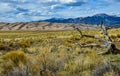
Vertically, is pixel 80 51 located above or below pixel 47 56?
below

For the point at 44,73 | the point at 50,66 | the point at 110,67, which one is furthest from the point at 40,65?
the point at 110,67

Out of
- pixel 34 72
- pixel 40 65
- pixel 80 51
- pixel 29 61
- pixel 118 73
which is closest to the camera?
pixel 118 73

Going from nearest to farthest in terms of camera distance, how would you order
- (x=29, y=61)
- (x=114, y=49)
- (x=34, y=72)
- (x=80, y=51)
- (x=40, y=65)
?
(x=34, y=72), (x=40, y=65), (x=29, y=61), (x=114, y=49), (x=80, y=51)

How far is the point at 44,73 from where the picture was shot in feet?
31.4

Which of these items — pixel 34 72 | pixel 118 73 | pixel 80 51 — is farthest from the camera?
pixel 80 51

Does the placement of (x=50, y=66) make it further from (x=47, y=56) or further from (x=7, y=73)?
(x=7, y=73)

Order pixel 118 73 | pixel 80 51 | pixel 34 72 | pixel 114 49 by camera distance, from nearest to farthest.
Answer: pixel 118 73, pixel 34 72, pixel 114 49, pixel 80 51

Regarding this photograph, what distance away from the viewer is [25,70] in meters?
9.59

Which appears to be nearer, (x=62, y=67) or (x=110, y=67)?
(x=110, y=67)

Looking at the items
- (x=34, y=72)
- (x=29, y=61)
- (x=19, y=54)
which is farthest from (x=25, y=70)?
(x=19, y=54)

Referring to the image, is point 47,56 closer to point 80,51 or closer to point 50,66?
point 50,66

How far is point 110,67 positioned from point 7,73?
371 cm

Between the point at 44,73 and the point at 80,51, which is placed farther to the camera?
the point at 80,51

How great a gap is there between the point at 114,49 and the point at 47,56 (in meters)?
6.99
